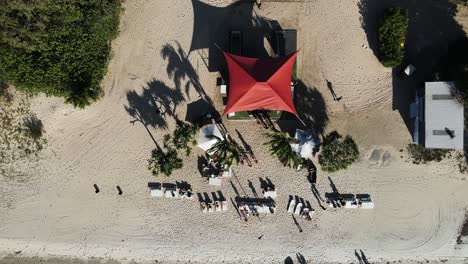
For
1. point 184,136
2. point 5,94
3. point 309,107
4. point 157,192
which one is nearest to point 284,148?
point 309,107

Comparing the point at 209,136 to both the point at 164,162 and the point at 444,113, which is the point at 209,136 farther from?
the point at 444,113

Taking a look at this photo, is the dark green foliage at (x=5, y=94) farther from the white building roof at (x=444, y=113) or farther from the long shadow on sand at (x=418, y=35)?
the white building roof at (x=444, y=113)

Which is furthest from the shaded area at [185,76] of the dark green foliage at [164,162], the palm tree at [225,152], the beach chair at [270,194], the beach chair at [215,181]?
the beach chair at [270,194]

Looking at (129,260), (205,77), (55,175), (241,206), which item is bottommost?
(129,260)

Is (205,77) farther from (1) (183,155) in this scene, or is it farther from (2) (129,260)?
(2) (129,260)

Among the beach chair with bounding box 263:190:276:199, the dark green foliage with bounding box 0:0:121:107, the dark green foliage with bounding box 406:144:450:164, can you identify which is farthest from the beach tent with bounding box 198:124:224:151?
the dark green foliage with bounding box 406:144:450:164

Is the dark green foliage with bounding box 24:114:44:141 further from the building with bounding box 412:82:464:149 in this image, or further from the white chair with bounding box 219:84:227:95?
the building with bounding box 412:82:464:149

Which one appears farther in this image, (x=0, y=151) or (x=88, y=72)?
(x=0, y=151)

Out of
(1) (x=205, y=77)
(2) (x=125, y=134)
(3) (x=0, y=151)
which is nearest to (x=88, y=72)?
(2) (x=125, y=134)
